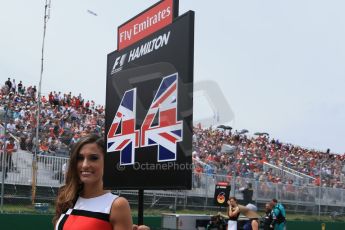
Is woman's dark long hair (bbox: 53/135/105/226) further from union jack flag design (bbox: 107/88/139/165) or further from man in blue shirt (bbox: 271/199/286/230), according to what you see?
man in blue shirt (bbox: 271/199/286/230)

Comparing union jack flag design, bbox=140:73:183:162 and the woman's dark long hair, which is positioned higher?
union jack flag design, bbox=140:73:183:162

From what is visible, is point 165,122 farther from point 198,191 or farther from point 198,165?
point 198,165

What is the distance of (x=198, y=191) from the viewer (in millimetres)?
18141

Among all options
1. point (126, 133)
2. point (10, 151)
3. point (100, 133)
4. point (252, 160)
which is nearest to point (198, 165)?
point (100, 133)

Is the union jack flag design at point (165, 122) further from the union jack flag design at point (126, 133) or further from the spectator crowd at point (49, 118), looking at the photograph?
the spectator crowd at point (49, 118)

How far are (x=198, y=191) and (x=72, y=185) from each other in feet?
50.4

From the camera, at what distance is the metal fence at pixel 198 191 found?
14.4 metres

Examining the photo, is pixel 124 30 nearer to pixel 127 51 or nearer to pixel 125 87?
pixel 127 51

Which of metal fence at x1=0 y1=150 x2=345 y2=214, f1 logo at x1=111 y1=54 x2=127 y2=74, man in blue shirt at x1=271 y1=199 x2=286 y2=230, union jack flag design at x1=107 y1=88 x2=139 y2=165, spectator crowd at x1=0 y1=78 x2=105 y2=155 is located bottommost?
man in blue shirt at x1=271 y1=199 x2=286 y2=230

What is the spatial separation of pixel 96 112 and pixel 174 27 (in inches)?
792

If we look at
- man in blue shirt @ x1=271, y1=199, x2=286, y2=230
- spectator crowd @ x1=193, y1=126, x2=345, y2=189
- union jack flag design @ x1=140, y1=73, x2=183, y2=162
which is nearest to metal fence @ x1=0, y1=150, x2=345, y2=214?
spectator crowd @ x1=193, y1=126, x2=345, y2=189

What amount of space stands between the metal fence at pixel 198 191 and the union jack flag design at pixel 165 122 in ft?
→ 20.1

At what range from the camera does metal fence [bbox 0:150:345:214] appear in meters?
14.4

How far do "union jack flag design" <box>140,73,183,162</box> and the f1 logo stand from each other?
2.09 ft
